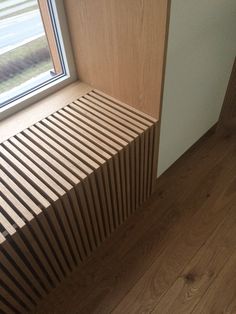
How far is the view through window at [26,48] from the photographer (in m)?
1.02

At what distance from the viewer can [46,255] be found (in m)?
0.92

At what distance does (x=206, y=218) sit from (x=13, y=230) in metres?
1.00

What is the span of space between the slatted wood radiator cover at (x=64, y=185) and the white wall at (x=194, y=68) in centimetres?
19

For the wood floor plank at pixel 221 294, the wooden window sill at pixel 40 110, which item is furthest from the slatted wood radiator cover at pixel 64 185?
the wood floor plank at pixel 221 294

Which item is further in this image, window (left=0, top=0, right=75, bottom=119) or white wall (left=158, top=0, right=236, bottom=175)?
window (left=0, top=0, right=75, bottom=119)

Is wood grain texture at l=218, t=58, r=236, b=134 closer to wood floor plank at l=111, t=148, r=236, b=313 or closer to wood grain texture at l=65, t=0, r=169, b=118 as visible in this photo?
wood floor plank at l=111, t=148, r=236, b=313

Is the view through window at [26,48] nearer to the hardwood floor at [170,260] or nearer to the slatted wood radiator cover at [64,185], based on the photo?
the slatted wood radiator cover at [64,185]

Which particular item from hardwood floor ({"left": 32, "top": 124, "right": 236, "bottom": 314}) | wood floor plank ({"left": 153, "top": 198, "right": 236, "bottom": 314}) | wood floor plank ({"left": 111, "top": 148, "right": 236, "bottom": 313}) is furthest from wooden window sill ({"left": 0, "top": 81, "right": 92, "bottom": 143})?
wood floor plank ({"left": 153, "top": 198, "right": 236, "bottom": 314})

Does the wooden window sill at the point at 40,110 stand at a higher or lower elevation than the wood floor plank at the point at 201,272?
higher

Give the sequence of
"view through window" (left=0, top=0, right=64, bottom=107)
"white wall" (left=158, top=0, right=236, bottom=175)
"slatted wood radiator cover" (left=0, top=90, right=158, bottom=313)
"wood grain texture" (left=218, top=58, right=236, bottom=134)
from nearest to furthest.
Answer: "slatted wood radiator cover" (left=0, top=90, right=158, bottom=313), "white wall" (left=158, top=0, right=236, bottom=175), "view through window" (left=0, top=0, right=64, bottom=107), "wood grain texture" (left=218, top=58, right=236, bottom=134)

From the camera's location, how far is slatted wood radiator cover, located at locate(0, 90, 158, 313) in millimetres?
797

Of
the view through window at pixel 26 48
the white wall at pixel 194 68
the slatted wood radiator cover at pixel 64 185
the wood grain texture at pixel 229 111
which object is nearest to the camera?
the slatted wood radiator cover at pixel 64 185

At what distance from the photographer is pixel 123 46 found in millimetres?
943

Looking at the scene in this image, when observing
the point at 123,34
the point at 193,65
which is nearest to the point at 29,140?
the point at 123,34
